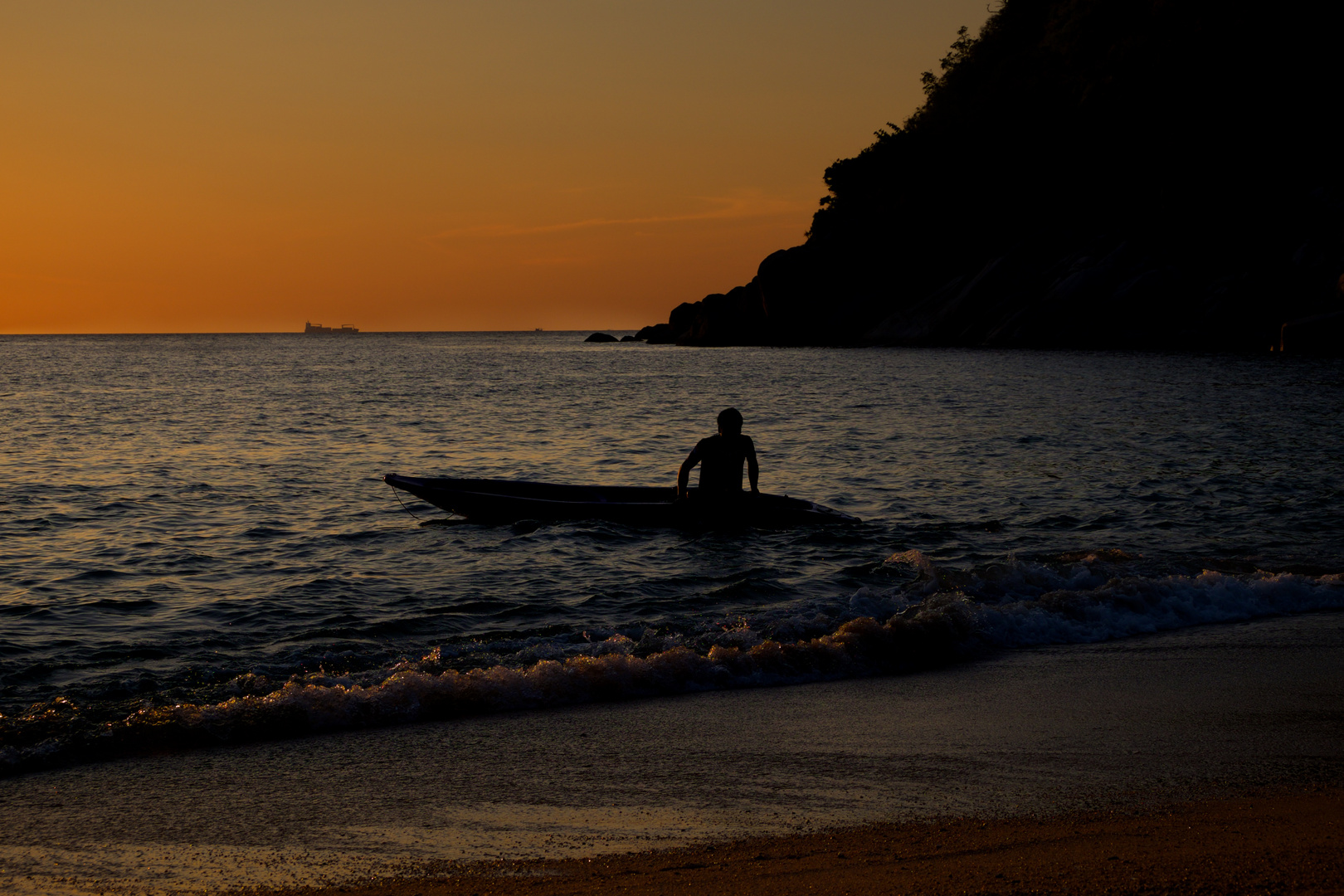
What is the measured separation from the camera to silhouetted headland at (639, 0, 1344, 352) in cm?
6191

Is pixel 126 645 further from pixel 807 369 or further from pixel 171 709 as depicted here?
pixel 807 369

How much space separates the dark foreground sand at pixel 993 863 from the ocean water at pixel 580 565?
2392 millimetres

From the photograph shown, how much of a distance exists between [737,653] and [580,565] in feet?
13.6

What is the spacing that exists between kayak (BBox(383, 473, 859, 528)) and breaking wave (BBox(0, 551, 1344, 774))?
2.78m

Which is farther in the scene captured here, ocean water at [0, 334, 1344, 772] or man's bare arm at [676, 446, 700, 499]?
man's bare arm at [676, 446, 700, 499]

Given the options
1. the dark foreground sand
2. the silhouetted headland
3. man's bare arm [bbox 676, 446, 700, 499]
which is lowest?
the dark foreground sand

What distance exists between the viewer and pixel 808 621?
8.18 meters

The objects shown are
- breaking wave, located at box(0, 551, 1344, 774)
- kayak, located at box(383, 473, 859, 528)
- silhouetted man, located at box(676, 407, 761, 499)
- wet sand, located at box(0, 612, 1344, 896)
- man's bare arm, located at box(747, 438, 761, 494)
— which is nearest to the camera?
wet sand, located at box(0, 612, 1344, 896)

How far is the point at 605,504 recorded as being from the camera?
42.9 ft

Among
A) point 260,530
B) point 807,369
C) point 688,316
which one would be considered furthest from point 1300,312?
point 688,316

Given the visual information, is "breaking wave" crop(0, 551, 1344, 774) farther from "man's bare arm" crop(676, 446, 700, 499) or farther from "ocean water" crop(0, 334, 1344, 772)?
"man's bare arm" crop(676, 446, 700, 499)

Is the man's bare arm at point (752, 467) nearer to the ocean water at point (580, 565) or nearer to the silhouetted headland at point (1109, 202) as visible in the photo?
the ocean water at point (580, 565)

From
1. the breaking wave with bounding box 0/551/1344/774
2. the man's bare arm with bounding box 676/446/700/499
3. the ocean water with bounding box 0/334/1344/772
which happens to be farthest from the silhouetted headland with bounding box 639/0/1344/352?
the breaking wave with bounding box 0/551/1344/774

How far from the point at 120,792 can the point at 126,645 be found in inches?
134
